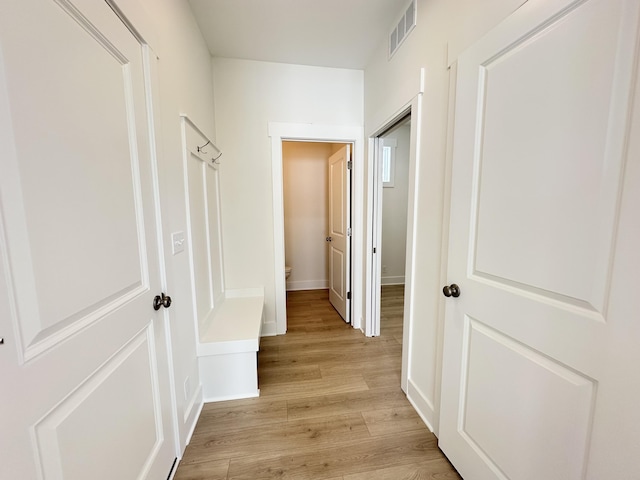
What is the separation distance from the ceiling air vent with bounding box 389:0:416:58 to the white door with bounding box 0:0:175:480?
1533 millimetres

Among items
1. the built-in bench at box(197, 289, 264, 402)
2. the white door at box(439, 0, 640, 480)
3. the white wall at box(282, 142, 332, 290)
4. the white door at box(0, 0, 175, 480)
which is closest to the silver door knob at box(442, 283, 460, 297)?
the white door at box(439, 0, 640, 480)

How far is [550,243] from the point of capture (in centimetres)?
81

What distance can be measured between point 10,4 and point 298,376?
7.25ft

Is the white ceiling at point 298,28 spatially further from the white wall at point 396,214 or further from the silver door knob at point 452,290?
the white wall at point 396,214

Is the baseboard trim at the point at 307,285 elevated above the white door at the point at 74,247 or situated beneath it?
situated beneath

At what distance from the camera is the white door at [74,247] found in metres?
0.55

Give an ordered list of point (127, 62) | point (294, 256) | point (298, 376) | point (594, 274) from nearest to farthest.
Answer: point (594, 274) → point (127, 62) → point (298, 376) → point (294, 256)

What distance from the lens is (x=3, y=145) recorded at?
53 centimetres

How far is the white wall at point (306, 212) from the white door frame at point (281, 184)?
1334 millimetres

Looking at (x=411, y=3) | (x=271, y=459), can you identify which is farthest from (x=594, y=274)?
(x=411, y=3)

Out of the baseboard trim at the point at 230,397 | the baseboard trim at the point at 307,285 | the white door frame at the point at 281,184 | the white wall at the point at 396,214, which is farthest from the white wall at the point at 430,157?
the baseboard trim at the point at 307,285

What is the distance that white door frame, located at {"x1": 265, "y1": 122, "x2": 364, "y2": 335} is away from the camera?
246cm

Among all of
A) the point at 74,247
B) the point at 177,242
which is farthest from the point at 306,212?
the point at 74,247

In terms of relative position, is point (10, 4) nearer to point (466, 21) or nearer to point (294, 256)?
point (466, 21)
